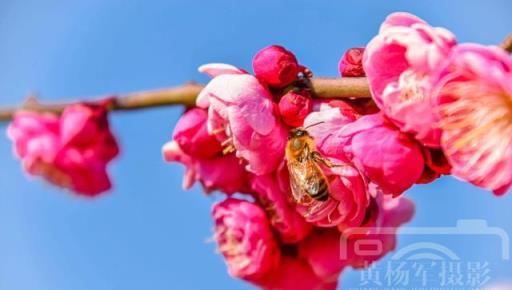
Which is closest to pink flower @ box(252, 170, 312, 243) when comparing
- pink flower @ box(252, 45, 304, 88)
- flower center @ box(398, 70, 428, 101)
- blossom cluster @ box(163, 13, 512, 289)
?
blossom cluster @ box(163, 13, 512, 289)

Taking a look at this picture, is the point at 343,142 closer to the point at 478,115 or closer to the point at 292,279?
the point at 478,115

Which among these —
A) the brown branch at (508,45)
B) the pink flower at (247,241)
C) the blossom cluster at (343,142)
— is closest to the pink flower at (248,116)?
the blossom cluster at (343,142)

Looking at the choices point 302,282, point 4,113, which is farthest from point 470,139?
point 4,113

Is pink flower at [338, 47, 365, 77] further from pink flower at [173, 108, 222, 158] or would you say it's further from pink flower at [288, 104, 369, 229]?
pink flower at [173, 108, 222, 158]

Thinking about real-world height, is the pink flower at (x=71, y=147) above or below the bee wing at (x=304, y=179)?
above

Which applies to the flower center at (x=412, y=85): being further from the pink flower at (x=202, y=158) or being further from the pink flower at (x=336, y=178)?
the pink flower at (x=202, y=158)

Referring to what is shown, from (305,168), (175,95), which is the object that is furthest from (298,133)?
(175,95)
